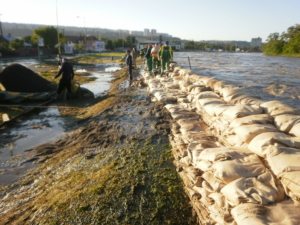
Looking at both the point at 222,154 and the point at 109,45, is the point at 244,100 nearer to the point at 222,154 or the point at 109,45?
the point at 222,154

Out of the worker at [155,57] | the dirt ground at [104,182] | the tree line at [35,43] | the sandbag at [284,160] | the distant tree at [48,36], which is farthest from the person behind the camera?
the distant tree at [48,36]

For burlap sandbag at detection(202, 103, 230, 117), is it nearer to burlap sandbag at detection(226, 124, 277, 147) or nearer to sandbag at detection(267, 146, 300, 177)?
burlap sandbag at detection(226, 124, 277, 147)

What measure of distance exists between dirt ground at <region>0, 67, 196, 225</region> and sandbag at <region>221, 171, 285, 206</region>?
36.5 inches

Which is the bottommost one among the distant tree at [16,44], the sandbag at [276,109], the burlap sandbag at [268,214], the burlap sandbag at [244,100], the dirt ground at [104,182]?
the distant tree at [16,44]

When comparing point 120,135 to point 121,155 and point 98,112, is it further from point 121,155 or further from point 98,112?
point 98,112

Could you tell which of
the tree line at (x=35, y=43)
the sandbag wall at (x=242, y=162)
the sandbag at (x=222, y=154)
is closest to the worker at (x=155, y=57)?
the sandbag wall at (x=242, y=162)

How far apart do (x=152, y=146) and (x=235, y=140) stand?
2.24 m

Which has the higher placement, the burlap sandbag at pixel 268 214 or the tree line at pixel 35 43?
the burlap sandbag at pixel 268 214

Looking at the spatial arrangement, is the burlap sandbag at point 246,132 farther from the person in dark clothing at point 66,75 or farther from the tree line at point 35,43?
the tree line at point 35,43

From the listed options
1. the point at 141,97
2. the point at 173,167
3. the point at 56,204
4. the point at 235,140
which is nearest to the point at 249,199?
the point at 235,140

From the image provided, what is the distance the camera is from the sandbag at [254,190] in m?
3.52

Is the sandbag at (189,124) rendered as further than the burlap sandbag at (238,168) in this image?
Yes

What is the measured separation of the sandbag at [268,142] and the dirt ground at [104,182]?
1261mm

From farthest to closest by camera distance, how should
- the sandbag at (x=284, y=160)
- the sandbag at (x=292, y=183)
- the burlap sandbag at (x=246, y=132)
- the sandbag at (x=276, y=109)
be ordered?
the sandbag at (x=276, y=109) < the burlap sandbag at (x=246, y=132) < the sandbag at (x=284, y=160) < the sandbag at (x=292, y=183)
